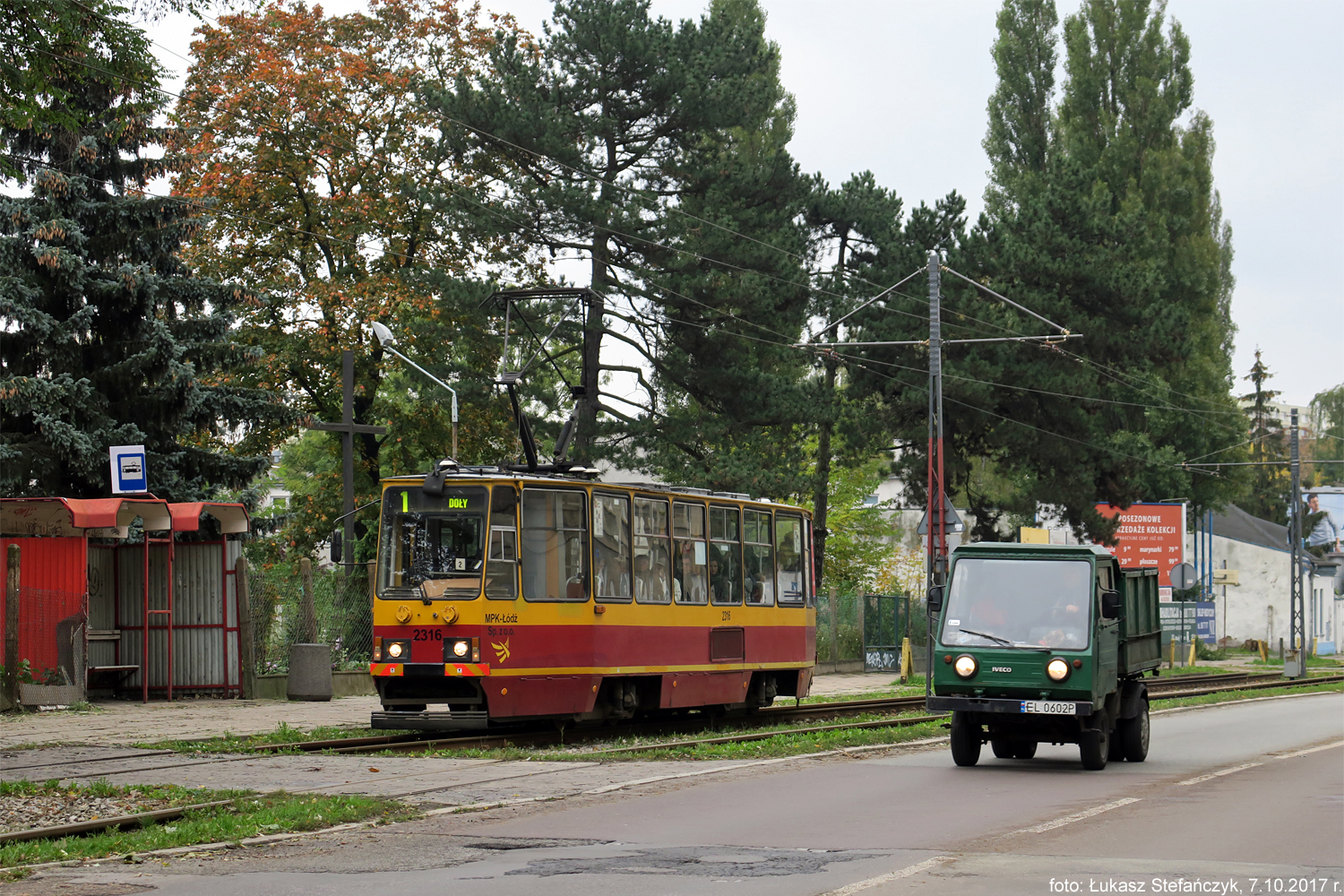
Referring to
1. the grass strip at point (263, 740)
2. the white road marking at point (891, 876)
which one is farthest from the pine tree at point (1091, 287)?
the white road marking at point (891, 876)

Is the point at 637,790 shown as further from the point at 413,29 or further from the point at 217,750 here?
the point at 413,29

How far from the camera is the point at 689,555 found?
21.3 m

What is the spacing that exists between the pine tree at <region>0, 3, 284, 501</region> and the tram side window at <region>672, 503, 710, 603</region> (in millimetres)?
11998

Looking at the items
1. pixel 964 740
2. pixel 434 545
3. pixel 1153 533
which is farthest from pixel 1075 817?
pixel 1153 533

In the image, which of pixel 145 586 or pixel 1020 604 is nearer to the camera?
pixel 1020 604

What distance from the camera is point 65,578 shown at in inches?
933

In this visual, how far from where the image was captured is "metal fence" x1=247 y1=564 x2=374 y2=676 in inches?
1018

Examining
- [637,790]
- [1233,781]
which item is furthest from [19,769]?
[1233,781]

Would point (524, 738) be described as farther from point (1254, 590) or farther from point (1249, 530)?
point (1249, 530)

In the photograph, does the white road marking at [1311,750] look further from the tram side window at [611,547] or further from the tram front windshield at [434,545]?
the tram front windshield at [434,545]

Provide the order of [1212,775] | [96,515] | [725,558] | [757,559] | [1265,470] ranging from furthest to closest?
[1265,470], [96,515], [757,559], [725,558], [1212,775]

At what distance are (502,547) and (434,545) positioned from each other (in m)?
0.80

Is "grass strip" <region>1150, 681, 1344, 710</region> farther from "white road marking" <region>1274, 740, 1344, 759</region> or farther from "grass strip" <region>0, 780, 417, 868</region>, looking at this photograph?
"grass strip" <region>0, 780, 417, 868</region>

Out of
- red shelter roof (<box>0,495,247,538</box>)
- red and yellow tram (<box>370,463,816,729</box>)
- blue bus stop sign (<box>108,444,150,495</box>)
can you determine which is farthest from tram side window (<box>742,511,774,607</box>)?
blue bus stop sign (<box>108,444,150,495</box>)
